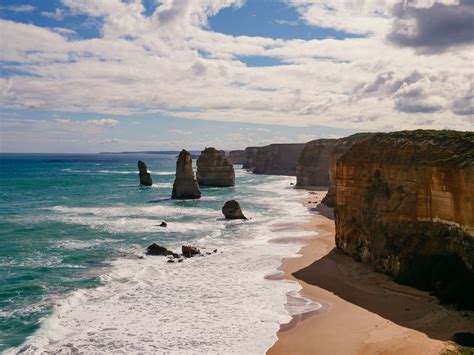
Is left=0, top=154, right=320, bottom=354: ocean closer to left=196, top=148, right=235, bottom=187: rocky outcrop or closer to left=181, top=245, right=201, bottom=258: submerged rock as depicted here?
left=181, top=245, right=201, bottom=258: submerged rock

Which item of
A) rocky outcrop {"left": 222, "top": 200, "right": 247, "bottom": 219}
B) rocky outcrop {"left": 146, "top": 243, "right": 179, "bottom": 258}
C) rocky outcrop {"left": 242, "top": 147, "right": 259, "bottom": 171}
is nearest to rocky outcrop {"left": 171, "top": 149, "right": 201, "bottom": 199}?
rocky outcrop {"left": 222, "top": 200, "right": 247, "bottom": 219}

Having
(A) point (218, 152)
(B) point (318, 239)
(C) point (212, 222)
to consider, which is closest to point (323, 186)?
(A) point (218, 152)

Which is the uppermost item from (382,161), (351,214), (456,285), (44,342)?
(382,161)

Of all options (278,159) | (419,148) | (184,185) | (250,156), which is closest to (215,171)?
(184,185)

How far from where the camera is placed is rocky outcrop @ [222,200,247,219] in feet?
173

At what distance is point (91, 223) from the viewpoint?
4881 cm

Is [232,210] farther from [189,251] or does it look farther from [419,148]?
[419,148]

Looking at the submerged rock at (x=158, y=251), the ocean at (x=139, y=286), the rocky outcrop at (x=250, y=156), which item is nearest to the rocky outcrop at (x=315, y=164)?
the ocean at (x=139, y=286)

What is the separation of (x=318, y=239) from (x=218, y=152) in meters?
55.4

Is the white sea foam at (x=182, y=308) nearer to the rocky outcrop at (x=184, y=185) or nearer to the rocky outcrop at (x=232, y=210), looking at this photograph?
the rocky outcrop at (x=232, y=210)

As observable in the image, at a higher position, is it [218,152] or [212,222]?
[218,152]

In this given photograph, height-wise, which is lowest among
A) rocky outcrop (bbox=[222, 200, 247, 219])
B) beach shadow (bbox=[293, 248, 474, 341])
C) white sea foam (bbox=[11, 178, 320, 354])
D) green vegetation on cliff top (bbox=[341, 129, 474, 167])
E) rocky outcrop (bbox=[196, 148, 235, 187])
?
white sea foam (bbox=[11, 178, 320, 354])

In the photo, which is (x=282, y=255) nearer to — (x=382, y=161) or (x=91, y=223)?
(x=382, y=161)

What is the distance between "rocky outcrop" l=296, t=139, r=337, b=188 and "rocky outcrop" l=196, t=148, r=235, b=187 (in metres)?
15.0
